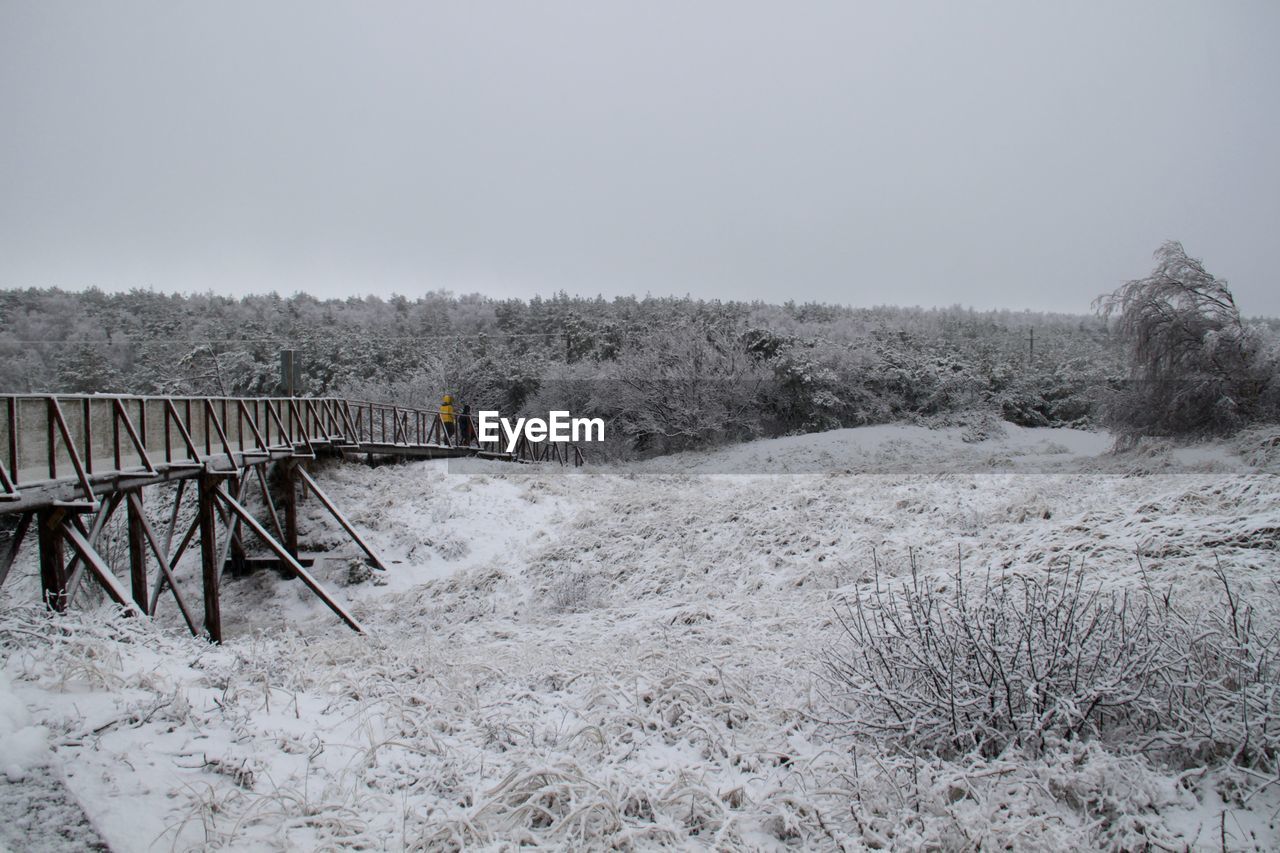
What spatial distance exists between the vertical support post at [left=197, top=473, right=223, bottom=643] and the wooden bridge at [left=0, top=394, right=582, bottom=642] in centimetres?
2

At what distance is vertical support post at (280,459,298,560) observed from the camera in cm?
1384

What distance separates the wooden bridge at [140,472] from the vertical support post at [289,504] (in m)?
0.02

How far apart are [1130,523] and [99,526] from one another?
516 inches

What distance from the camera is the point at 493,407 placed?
35.1 meters

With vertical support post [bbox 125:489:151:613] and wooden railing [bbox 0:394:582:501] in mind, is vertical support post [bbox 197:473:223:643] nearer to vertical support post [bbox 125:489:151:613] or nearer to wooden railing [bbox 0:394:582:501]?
wooden railing [bbox 0:394:582:501]

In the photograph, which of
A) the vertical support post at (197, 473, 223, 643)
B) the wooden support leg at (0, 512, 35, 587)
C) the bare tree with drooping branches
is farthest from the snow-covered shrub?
the bare tree with drooping branches

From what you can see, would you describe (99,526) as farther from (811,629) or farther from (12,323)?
(12,323)

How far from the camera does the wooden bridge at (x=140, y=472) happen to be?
6539mm

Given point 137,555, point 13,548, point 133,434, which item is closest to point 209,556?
point 137,555

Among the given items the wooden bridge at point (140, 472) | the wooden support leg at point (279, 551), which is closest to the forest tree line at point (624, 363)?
the wooden bridge at point (140, 472)

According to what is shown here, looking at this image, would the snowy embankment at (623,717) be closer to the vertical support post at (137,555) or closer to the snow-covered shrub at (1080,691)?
the snow-covered shrub at (1080,691)

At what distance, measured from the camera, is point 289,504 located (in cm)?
1402

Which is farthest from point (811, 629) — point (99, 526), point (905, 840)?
point (99, 526)

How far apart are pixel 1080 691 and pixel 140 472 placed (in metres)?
9.79
